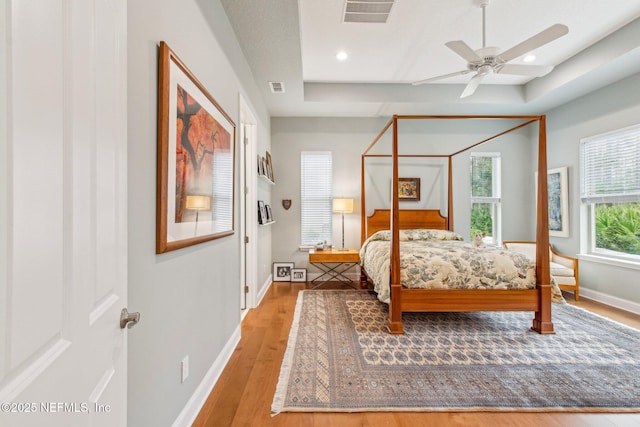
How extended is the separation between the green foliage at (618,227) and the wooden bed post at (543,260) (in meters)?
→ 1.76

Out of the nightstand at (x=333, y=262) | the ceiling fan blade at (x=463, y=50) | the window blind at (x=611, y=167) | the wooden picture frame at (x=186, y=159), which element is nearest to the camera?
the wooden picture frame at (x=186, y=159)

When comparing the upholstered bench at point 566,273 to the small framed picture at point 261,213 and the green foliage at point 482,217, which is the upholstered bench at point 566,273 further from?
the small framed picture at point 261,213

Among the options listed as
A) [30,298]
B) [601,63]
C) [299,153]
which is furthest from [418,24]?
[30,298]

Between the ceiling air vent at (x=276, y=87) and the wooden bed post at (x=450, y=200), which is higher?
the ceiling air vent at (x=276, y=87)

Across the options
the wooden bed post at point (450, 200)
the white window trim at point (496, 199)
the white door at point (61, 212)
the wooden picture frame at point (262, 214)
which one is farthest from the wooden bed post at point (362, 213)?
the white door at point (61, 212)

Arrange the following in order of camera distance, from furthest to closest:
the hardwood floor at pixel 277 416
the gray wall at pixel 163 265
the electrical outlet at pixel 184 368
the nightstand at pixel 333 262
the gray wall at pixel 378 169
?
the gray wall at pixel 378 169 → the nightstand at pixel 333 262 → the hardwood floor at pixel 277 416 → the electrical outlet at pixel 184 368 → the gray wall at pixel 163 265

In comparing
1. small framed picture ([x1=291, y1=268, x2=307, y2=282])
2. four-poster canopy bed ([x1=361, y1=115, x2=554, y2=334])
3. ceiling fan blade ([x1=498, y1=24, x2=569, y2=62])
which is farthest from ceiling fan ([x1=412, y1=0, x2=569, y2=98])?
small framed picture ([x1=291, y1=268, x2=307, y2=282])

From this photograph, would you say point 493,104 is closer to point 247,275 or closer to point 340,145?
point 340,145

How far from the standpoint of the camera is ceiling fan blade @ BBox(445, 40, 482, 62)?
2461 millimetres

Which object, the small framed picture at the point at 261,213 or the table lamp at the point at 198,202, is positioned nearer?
the table lamp at the point at 198,202

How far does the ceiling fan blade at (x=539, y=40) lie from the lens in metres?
2.23

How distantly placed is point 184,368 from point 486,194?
5278 mm

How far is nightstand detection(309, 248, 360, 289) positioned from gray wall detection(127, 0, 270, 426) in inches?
85.9

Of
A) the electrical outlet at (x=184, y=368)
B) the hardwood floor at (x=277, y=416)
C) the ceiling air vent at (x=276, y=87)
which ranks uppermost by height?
the ceiling air vent at (x=276, y=87)
